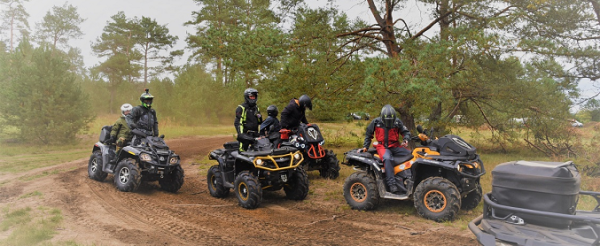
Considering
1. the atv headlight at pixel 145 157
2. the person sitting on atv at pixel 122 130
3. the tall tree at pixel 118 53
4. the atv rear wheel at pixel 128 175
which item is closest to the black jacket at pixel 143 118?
the person sitting on atv at pixel 122 130

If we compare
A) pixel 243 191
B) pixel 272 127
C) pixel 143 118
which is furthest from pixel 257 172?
pixel 143 118

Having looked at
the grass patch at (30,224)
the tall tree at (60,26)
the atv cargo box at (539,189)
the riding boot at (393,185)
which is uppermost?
the tall tree at (60,26)

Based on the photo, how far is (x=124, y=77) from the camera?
1185 inches

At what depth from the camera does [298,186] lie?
26.6ft

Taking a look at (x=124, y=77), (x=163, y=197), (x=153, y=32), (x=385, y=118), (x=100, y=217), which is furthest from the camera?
(x=124, y=77)

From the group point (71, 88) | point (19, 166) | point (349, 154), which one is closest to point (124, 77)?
point (71, 88)

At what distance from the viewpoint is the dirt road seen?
5527mm

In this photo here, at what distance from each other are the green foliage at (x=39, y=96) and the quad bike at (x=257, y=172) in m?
14.0

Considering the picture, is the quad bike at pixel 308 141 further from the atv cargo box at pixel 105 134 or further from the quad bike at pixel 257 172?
the atv cargo box at pixel 105 134

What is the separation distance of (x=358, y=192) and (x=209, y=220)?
2822mm

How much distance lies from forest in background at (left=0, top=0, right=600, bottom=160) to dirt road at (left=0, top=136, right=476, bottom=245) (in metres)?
4.42

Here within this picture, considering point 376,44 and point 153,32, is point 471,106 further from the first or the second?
point 153,32

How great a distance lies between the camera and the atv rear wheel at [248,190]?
7.24 meters

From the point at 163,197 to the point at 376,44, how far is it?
10.3m
